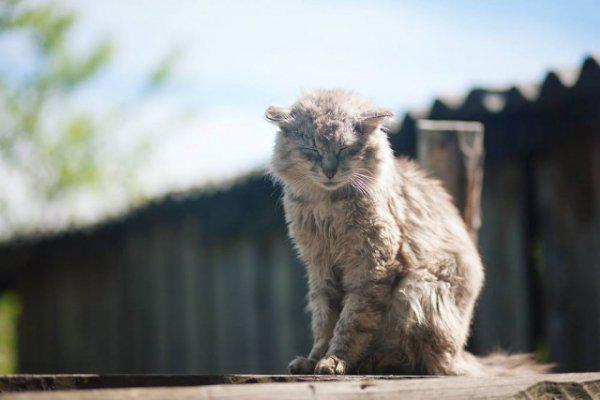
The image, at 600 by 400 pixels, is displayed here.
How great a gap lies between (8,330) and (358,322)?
54.5ft

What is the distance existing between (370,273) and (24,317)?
9942 mm

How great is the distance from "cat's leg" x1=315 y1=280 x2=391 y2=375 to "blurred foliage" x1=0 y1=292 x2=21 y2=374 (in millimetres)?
10240

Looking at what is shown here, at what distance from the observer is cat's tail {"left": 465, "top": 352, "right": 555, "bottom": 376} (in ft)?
10.7

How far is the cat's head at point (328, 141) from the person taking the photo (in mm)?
3270

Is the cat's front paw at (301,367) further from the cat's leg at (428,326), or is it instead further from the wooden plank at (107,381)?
the wooden plank at (107,381)

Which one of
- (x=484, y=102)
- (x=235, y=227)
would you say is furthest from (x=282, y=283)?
(x=484, y=102)

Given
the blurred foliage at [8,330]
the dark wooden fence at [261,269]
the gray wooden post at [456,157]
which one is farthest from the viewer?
the blurred foliage at [8,330]

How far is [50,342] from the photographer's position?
11.2 meters

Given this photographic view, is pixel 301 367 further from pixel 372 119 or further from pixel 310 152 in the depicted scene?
pixel 372 119

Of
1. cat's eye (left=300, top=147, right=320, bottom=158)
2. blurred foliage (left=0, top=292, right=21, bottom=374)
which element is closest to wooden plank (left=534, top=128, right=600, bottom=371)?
cat's eye (left=300, top=147, right=320, bottom=158)

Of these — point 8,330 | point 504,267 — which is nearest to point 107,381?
point 504,267

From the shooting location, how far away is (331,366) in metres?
2.90

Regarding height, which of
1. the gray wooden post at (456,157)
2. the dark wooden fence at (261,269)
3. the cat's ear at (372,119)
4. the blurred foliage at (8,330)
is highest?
the cat's ear at (372,119)

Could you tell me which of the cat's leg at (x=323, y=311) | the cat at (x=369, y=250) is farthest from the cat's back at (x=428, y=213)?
the cat's leg at (x=323, y=311)
